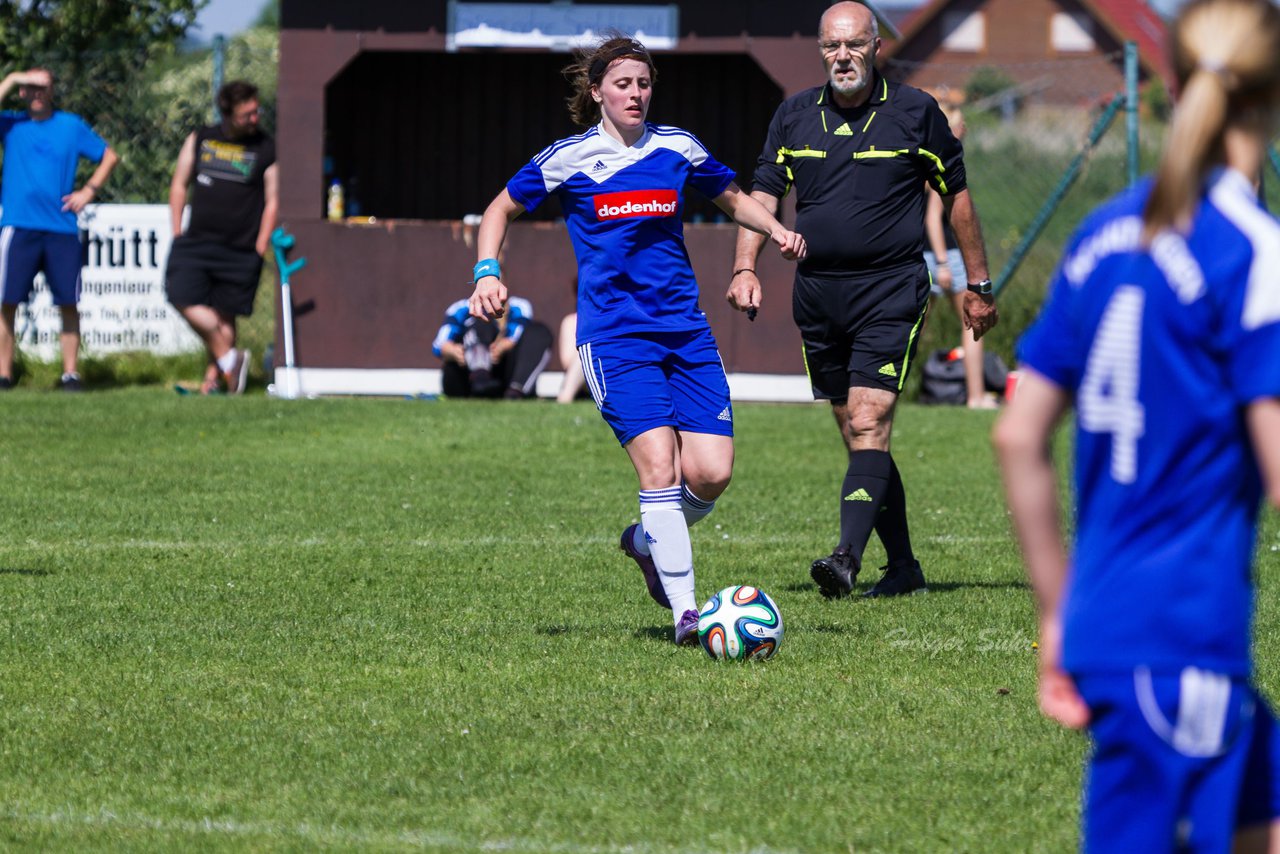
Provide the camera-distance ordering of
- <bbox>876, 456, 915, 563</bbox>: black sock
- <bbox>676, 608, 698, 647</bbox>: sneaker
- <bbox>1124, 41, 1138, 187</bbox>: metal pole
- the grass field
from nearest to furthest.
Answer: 1. the grass field
2. <bbox>676, 608, 698, 647</bbox>: sneaker
3. <bbox>876, 456, 915, 563</bbox>: black sock
4. <bbox>1124, 41, 1138, 187</bbox>: metal pole

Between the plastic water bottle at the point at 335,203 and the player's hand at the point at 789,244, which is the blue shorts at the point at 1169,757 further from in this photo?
the plastic water bottle at the point at 335,203

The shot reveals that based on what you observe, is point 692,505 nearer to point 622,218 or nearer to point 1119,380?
point 622,218

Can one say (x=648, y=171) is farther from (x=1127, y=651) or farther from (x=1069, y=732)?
(x=1127, y=651)

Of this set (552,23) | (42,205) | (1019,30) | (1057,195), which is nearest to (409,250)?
(552,23)

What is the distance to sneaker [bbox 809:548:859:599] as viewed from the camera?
726 cm

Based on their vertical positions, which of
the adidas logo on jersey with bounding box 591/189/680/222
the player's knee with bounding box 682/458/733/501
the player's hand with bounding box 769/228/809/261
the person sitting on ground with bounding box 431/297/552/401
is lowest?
the person sitting on ground with bounding box 431/297/552/401

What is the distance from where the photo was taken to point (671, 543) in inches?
252

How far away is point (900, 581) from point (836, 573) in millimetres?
607

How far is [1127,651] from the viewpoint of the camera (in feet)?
8.55

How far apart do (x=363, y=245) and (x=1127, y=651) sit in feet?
46.6

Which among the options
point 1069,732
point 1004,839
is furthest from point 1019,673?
point 1004,839

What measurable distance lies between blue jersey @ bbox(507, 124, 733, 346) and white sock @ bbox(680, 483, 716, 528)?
1.98 ft

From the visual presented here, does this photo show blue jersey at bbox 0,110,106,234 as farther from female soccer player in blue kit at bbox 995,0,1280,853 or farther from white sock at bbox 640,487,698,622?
female soccer player in blue kit at bbox 995,0,1280,853

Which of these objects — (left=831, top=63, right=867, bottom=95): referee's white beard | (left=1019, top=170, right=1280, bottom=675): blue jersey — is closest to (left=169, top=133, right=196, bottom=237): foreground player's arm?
(left=831, top=63, right=867, bottom=95): referee's white beard
